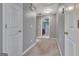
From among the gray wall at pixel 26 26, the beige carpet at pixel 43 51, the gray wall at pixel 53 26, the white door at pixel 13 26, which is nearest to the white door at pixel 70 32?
the white door at pixel 13 26

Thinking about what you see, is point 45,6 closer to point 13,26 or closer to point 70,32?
point 13,26

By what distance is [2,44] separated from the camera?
108 inches

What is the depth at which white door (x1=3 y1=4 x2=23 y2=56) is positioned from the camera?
297cm

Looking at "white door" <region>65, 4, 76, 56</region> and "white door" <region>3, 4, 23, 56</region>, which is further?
"white door" <region>3, 4, 23, 56</region>

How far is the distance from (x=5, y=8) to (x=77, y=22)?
5.18 feet

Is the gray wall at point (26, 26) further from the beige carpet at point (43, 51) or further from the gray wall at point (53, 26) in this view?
the gray wall at point (53, 26)

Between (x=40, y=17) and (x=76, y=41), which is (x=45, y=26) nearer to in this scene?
(x=40, y=17)

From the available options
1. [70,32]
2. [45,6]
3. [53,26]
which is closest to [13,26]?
[70,32]

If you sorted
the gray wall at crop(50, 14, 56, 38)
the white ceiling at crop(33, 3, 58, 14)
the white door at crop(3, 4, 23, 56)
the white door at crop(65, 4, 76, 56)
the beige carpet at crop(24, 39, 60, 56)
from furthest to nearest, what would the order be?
the gray wall at crop(50, 14, 56, 38), the white ceiling at crop(33, 3, 58, 14), the beige carpet at crop(24, 39, 60, 56), the white door at crop(3, 4, 23, 56), the white door at crop(65, 4, 76, 56)

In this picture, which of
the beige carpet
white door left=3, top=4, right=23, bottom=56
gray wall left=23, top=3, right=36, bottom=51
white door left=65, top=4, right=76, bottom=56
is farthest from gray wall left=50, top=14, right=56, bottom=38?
white door left=65, top=4, right=76, bottom=56

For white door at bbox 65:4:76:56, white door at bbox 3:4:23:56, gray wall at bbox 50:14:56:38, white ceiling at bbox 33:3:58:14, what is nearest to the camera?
white door at bbox 65:4:76:56

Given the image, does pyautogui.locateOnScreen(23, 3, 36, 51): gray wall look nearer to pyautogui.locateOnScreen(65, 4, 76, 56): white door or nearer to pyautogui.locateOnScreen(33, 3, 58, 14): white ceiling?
pyautogui.locateOnScreen(33, 3, 58, 14): white ceiling

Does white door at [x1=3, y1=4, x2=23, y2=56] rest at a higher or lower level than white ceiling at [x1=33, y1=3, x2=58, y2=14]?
lower

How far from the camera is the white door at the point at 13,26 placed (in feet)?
9.74
